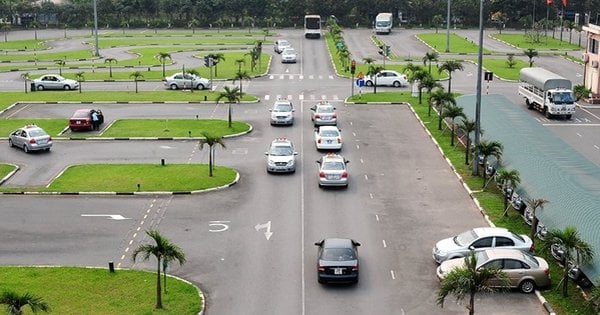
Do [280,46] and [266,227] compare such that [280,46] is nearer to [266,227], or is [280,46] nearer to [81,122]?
[81,122]

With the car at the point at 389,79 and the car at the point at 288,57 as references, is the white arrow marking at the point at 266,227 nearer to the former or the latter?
the car at the point at 389,79

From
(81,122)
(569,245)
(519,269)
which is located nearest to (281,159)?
(81,122)

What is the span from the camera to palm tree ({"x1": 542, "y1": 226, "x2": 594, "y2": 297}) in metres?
30.3

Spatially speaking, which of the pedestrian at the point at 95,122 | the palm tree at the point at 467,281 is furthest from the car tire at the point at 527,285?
the pedestrian at the point at 95,122

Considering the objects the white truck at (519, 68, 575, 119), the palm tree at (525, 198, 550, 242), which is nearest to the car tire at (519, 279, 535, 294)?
the palm tree at (525, 198, 550, 242)

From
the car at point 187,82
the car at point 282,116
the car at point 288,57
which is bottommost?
the car at point 282,116

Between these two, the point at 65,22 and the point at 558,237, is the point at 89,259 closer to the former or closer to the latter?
the point at 558,237

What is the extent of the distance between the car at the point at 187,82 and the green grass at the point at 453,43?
132 feet

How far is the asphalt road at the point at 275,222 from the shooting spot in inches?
1251

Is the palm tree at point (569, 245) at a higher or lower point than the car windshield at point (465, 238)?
higher

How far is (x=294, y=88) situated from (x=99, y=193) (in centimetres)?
3816

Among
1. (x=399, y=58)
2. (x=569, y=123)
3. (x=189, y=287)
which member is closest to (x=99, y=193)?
(x=189, y=287)

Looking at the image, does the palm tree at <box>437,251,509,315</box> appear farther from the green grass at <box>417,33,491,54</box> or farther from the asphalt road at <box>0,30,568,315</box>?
the green grass at <box>417,33,491,54</box>

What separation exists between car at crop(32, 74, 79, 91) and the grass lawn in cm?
2695
